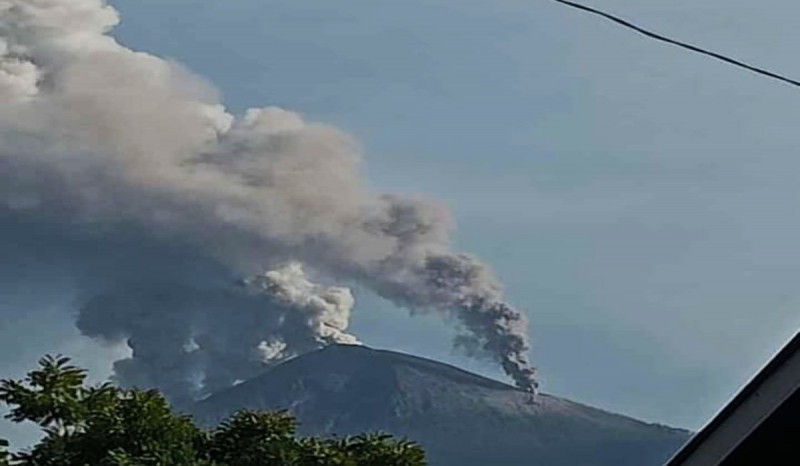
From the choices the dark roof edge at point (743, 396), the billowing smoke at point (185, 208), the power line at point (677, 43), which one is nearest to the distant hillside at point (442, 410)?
the billowing smoke at point (185, 208)

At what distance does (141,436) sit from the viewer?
7844 mm

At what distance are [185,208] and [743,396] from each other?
20058 millimetres

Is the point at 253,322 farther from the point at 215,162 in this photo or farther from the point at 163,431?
the point at 163,431

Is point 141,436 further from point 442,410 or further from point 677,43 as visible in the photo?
point 442,410

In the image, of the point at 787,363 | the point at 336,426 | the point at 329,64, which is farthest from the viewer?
the point at 329,64

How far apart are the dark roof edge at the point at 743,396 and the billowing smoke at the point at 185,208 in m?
15.5

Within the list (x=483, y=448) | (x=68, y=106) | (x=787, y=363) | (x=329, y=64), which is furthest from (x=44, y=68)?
(x=787, y=363)

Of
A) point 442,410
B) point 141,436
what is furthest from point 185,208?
point 141,436

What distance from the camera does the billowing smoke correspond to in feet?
63.3

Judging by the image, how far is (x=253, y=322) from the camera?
19656 mm

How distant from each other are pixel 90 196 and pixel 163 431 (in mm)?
14326

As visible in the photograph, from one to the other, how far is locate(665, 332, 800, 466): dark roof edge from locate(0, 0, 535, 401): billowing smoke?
15.5 meters

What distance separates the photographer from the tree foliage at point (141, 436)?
783cm

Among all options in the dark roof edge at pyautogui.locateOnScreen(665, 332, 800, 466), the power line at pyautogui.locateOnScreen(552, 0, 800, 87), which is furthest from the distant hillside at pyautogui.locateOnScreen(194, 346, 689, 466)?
the dark roof edge at pyautogui.locateOnScreen(665, 332, 800, 466)
